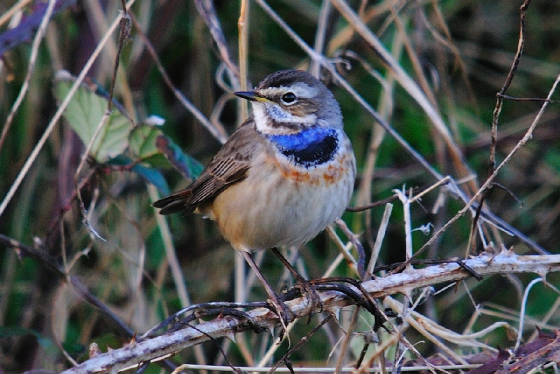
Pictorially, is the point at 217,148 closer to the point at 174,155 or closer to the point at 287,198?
the point at 174,155

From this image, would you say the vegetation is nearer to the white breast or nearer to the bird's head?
the bird's head

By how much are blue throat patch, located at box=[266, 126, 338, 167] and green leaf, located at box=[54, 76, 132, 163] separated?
706 mm

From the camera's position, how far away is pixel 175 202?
4223 millimetres

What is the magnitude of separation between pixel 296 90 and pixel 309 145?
32 cm

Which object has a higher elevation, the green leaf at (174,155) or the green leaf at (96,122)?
the green leaf at (96,122)

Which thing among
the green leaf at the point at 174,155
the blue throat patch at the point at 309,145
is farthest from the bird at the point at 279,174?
the green leaf at the point at 174,155

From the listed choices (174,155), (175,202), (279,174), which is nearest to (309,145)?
(279,174)

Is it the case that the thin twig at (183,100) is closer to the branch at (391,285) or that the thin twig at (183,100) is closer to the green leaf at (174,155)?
the green leaf at (174,155)

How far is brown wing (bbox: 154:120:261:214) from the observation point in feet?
12.6

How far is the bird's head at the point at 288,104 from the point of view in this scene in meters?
3.97

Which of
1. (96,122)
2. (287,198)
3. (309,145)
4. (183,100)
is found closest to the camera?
(287,198)

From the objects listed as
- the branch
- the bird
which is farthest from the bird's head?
the branch

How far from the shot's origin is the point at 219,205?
13.1 ft

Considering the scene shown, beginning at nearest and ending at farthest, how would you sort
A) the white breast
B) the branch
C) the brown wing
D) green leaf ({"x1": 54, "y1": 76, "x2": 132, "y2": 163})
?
the branch < the white breast < the brown wing < green leaf ({"x1": 54, "y1": 76, "x2": 132, "y2": 163})
